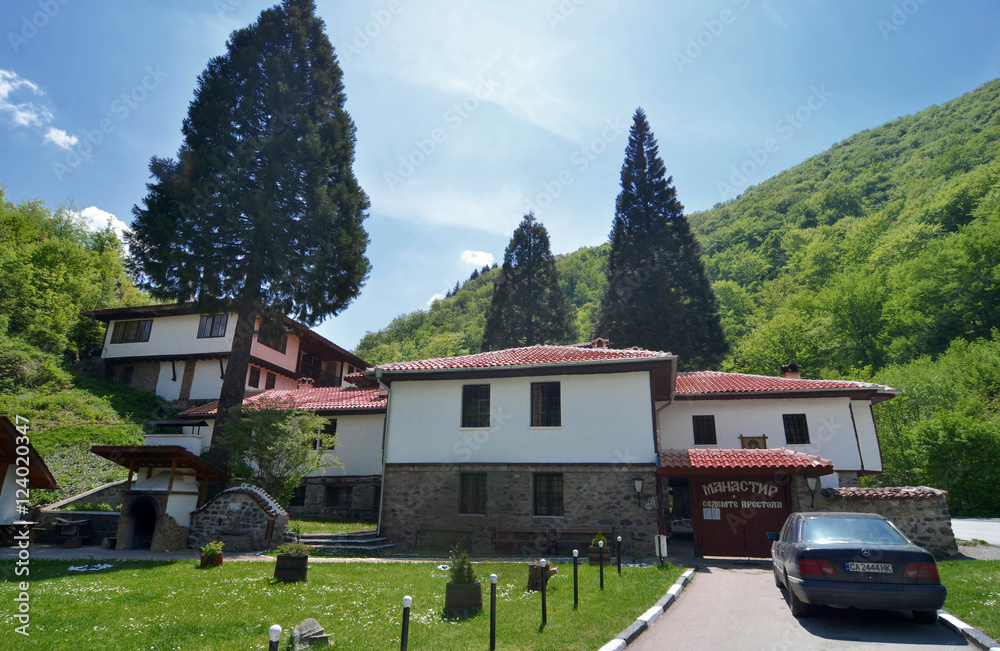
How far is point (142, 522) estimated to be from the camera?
15.2 meters

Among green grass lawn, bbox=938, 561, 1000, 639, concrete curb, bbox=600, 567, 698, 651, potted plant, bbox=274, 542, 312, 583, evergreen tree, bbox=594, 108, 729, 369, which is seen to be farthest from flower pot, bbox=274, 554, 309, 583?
evergreen tree, bbox=594, 108, 729, 369

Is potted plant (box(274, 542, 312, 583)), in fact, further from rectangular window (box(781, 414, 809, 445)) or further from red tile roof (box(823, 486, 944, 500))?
rectangular window (box(781, 414, 809, 445))

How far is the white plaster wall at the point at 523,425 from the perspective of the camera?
16.0m

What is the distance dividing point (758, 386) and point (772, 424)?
163 centimetres

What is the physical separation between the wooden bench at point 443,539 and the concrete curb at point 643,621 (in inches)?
305

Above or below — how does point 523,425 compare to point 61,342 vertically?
below

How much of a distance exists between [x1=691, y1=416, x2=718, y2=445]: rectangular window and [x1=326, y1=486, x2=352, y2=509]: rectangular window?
50.0 ft

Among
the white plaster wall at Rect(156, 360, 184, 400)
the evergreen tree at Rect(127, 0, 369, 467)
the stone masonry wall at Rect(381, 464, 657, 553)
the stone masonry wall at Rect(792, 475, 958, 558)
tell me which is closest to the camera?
the stone masonry wall at Rect(792, 475, 958, 558)

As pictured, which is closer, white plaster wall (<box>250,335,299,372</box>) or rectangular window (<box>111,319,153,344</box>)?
white plaster wall (<box>250,335,299,372</box>)

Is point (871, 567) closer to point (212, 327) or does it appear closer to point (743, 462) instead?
point (743, 462)

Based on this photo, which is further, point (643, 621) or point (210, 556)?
point (210, 556)

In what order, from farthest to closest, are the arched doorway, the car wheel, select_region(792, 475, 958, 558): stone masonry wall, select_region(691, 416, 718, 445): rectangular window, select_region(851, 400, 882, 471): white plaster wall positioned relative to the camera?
1. select_region(691, 416, 718, 445): rectangular window
2. select_region(851, 400, 882, 471): white plaster wall
3. the arched doorway
4. select_region(792, 475, 958, 558): stone masonry wall
5. the car wheel

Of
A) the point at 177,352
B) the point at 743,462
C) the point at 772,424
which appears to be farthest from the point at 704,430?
the point at 177,352

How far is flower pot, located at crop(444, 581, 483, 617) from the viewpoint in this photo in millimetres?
7168
